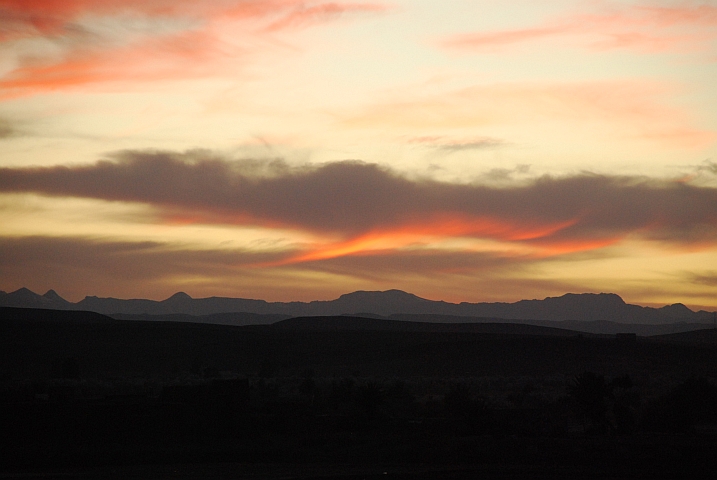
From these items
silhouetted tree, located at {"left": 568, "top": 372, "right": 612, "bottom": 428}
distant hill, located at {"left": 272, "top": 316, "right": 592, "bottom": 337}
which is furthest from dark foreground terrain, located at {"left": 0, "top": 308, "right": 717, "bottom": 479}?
distant hill, located at {"left": 272, "top": 316, "right": 592, "bottom": 337}

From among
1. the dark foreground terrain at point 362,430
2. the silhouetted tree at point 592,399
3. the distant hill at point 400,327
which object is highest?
the distant hill at point 400,327

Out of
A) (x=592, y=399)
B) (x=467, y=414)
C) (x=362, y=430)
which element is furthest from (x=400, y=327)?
(x=362, y=430)

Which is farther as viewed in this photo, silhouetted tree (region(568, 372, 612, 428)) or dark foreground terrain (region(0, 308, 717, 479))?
silhouetted tree (region(568, 372, 612, 428))

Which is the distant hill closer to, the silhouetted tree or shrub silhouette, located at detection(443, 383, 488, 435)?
shrub silhouette, located at detection(443, 383, 488, 435)

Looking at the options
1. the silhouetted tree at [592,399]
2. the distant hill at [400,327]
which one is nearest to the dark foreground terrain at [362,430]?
the silhouetted tree at [592,399]

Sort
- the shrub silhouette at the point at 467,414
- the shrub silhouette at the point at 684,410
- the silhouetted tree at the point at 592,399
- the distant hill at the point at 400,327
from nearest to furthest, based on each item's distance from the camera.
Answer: the shrub silhouette at the point at 467,414 < the shrub silhouette at the point at 684,410 < the silhouetted tree at the point at 592,399 < the distant hill at the point at 400,327

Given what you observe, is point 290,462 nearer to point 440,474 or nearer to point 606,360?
point 440,474

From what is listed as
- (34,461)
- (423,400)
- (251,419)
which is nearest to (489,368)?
(423,400)

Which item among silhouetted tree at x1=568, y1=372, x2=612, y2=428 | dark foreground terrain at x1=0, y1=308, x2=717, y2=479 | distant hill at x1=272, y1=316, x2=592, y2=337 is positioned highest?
distant hill at x1=272, y1=316, x2=592, y2=337

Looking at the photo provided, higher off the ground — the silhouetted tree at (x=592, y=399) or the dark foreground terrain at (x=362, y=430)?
the silhouetted tree at (x=592, y=399)

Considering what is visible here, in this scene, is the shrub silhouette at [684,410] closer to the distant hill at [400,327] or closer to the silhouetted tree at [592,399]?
the silhouetted tree at [592,399]

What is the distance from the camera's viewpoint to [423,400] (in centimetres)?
5153

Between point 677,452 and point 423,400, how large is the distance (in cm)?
2091

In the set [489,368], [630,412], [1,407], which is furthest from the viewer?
[489,368]
